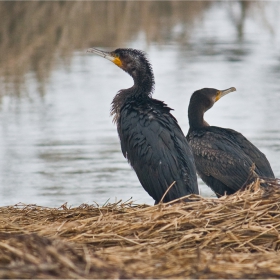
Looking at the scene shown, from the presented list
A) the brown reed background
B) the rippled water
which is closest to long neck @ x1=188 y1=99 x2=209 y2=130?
the rippled water

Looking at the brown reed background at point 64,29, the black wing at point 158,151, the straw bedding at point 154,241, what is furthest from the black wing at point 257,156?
the brown reed background at point 64,29

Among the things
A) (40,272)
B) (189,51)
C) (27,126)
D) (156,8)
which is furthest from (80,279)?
(156,8)

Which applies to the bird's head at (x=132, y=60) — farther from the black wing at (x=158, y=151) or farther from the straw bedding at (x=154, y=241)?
the straw bedding at (x=154, y=241)

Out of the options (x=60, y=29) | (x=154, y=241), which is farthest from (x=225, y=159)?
(x=60, y=29)

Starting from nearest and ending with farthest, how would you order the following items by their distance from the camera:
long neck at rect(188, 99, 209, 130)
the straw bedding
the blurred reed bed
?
1. the straw bedding
2. long neck at rect(188, 99, 209, 130)
3. the blurred reed bed

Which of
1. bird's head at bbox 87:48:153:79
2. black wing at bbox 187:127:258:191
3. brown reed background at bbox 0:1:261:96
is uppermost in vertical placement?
brown reed background at bbox 0:1:261:96

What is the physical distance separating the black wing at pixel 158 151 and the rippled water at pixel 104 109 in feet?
4.29

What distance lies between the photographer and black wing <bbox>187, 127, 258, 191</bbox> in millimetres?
6660

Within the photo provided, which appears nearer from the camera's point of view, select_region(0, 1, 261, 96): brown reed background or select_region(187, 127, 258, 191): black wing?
select_region(187, 127, 258, 191): black wing

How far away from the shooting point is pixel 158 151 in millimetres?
5844

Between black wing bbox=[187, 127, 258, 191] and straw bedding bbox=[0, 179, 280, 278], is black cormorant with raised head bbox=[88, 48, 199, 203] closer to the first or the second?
black wing bbox=[187, 127, 258, 191]

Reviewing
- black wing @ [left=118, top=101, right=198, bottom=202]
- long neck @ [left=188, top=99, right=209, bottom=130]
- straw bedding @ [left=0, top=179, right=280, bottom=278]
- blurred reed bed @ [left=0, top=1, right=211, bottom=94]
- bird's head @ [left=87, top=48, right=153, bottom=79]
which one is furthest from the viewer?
blurred reed bed @ [left=0, top=1, right=211, bottom=94]

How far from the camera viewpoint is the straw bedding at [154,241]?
322 centimetres

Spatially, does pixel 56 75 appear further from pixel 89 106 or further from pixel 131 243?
pixel 131 243
